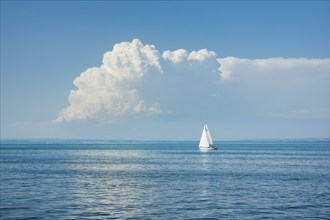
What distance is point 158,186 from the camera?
68.4 meters

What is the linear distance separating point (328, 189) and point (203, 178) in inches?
934

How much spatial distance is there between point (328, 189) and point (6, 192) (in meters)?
46.4

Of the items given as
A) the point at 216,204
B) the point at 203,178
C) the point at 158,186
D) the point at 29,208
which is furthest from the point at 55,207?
the point at 203,178

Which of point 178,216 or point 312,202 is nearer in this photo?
point 178,216

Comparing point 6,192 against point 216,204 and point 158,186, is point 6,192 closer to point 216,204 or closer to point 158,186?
point 158,186

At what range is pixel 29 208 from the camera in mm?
47906

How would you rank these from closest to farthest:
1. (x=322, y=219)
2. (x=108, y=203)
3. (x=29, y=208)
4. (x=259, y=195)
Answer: (x=322, y=219) < (x=29, y=208) < (x=108, y=203) < (x=259, y=195)

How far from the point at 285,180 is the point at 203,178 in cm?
1475

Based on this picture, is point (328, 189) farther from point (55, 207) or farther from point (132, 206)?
point (55, 207)

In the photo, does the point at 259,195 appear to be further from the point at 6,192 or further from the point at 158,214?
the point at 6,192

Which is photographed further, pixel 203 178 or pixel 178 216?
pixel 203 178

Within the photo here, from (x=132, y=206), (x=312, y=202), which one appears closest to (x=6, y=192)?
(x=132, y=206)

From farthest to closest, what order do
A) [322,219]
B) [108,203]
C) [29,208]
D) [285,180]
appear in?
1. [285,180]
2. [108,203]
3. [29,208]
4. [322,219]

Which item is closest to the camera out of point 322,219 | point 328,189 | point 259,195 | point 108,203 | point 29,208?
point 322,219
